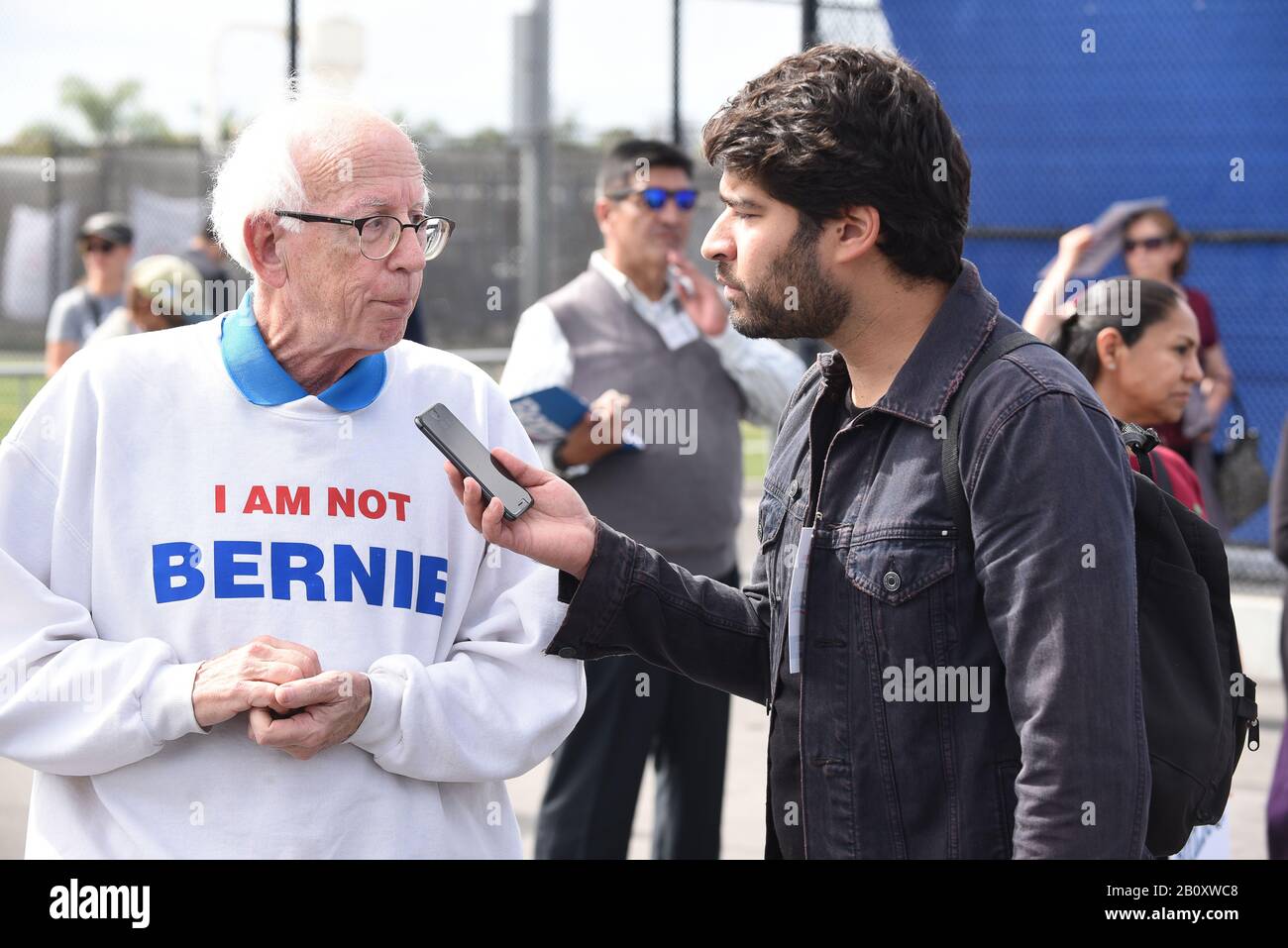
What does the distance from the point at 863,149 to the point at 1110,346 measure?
6.49ft

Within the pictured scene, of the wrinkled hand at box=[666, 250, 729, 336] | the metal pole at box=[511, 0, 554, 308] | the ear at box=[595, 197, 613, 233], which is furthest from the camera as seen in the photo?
the metal pole at box=[511, 0, 554, 308]

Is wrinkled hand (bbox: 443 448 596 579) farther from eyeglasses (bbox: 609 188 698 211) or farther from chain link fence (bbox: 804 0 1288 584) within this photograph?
chain link fence (bbox: 804 0 1288 584)

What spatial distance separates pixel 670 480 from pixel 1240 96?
17.8 feet

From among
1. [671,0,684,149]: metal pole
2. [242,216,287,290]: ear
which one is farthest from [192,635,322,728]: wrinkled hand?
[671,0,684,149]: metal pole

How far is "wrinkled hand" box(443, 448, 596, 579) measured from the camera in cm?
222

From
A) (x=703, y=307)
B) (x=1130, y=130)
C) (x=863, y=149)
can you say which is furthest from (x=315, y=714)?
(x=1130, y=130)

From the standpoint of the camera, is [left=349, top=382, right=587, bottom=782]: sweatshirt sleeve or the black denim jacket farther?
[left=349, top=382, right=587, bottom=782]: sweatshirt sleeve

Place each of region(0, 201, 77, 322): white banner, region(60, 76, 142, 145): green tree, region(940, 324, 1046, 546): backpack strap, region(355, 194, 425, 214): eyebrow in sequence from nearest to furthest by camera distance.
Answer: region(940, 324, 1046, 546): backpack strap
region(355, 194, 425, 214): eyebrow
region(0, 201, 77, 322): white banner
region(60, 76, 142, 145): green tree

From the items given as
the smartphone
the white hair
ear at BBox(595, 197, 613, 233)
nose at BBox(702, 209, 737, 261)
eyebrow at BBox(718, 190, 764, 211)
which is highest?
ear at BBox(595, 197, 613, 233)

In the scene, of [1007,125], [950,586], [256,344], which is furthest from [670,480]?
[1007,125]

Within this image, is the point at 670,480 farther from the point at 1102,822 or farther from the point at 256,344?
the point at 1102,822

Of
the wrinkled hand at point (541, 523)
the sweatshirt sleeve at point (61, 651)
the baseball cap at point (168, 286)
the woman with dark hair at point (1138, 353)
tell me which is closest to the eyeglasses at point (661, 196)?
the baseball cap at point (168, 286)

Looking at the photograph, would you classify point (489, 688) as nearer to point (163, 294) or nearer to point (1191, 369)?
point (1191, 369)

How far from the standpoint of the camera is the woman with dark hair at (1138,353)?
383cm
